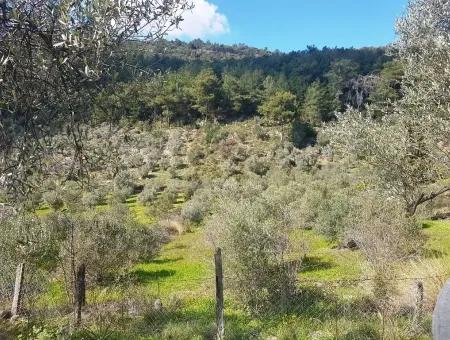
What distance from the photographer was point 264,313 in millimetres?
14312

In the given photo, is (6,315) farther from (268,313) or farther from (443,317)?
(443,317)

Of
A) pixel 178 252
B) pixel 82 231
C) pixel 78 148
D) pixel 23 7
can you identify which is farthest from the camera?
pixel 178 252

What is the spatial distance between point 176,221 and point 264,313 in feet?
100.0

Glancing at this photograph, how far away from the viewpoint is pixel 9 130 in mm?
4176

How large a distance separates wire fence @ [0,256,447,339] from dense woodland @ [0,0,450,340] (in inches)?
2.5

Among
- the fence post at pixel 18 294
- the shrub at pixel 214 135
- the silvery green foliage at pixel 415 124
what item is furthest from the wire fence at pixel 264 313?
the shrub at pixel 214 135

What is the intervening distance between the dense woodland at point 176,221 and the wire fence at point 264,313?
0.06 meters

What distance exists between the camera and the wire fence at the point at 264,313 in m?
10.1

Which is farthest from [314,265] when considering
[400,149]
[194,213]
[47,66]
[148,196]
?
[148,196]

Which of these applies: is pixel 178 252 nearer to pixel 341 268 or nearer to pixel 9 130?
pixel 341 268

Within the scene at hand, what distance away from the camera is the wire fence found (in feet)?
33.0

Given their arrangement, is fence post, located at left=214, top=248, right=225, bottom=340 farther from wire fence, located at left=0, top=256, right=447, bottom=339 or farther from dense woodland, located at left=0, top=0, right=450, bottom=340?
dense woodland, located at left=0, top=0, right=450, bottom=340

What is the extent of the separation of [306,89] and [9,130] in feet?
306

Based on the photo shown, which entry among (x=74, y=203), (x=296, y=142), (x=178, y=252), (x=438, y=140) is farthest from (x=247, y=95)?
(x=438, y=140)
